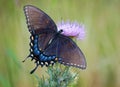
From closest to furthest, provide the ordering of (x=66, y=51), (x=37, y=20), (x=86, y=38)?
(x=66, y=51)
(x=37, y=20)
(x=86, y=38)

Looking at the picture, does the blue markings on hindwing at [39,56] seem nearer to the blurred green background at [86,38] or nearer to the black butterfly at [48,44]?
the black butterfly at [48,44]

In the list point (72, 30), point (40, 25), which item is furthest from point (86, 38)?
point (40, 25)

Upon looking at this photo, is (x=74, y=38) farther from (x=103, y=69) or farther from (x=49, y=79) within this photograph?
(x=103, y=69)

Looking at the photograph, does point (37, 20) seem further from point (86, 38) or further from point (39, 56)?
point (86, 38)

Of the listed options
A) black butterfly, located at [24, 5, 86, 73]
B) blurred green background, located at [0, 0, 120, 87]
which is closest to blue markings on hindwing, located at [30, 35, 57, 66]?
black butterfly, located at [24, 5, 86, 73]

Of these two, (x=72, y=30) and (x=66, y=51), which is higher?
(x=72, y=30)

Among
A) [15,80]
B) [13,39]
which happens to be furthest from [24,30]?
[15,80]
